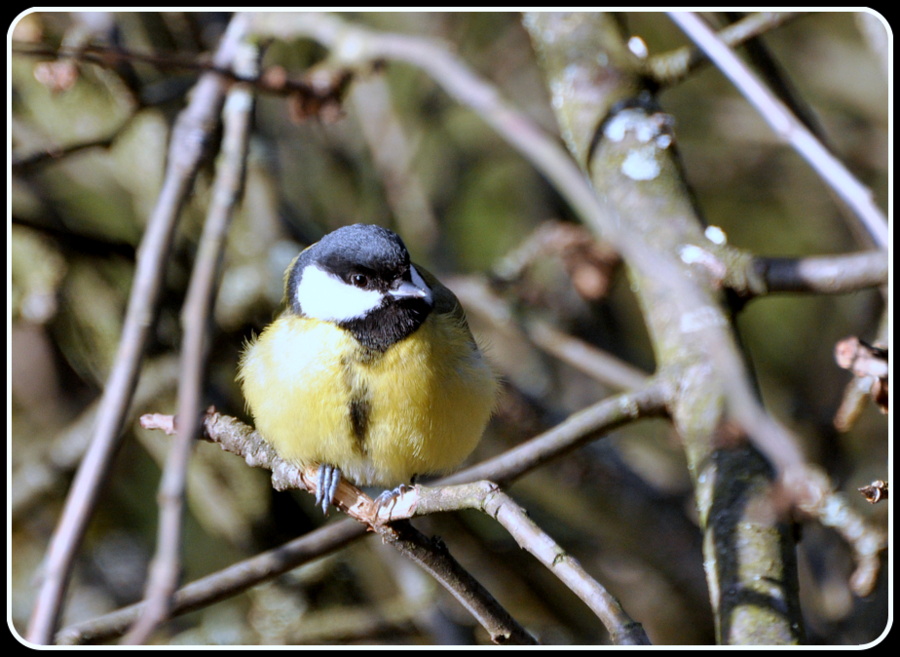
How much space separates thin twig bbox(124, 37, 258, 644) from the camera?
1063mm

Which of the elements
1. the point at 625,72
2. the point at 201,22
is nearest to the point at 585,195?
the point at 625,72

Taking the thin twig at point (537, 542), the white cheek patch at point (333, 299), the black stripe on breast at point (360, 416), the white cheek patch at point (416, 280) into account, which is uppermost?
the white cheek patch at point (416, 280)

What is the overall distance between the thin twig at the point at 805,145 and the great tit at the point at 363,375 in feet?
2.68

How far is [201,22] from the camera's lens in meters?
3.12

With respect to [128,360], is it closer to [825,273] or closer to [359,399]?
[359,399]

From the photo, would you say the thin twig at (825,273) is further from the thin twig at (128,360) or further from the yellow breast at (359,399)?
the thin twig at (128,360)

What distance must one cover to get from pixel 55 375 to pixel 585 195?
252 centimetres

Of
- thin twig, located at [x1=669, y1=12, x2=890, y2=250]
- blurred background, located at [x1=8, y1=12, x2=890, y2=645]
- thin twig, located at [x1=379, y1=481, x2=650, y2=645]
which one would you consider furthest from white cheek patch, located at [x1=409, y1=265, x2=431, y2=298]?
thin twig, located at [x1=669, y1=12, x2=890, y2=250]

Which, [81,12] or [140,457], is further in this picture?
[140,457]

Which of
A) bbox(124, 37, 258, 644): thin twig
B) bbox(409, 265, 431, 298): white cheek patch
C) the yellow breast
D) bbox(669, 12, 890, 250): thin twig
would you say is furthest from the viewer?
bbox(409, 265, 431, 298): white cheek patch

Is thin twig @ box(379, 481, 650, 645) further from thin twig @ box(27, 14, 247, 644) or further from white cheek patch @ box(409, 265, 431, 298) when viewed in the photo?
white cheek patch @ box(409, 265, 431, 298)

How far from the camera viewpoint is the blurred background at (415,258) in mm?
A: 2775

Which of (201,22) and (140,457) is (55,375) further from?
(201,22)

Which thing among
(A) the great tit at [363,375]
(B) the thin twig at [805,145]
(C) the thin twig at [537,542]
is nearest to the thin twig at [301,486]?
(A) the great tit at [363,375]
